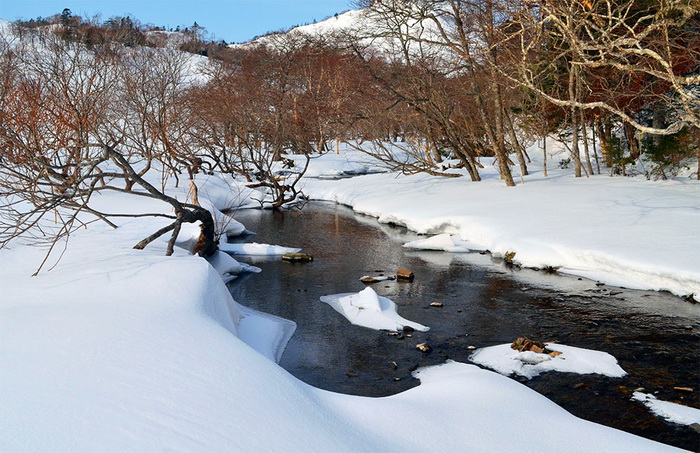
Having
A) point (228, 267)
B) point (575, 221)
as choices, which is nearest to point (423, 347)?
point (228, 267)

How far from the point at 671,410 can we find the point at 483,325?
268cm

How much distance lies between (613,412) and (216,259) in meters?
7.90

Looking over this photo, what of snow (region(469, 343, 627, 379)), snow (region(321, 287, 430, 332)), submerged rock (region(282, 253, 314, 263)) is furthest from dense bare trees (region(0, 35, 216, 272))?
snow (region(469, 343, 627, 379))

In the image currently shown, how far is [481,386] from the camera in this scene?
4.93 m

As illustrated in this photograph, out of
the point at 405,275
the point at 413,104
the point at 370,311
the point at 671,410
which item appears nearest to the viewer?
the point at 671,410

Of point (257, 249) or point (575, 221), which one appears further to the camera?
point (257, 249)

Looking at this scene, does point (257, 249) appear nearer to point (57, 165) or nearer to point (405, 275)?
point (405, 275)

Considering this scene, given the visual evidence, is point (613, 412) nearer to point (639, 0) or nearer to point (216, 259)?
point (216, 259)

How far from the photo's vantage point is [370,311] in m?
7.87

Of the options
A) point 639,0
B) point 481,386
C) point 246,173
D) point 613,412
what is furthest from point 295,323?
point 246,173

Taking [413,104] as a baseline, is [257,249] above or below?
below

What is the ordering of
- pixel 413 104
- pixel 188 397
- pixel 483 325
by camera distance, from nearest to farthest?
pixel 188 397, pixel 483 325, pixel 413 104

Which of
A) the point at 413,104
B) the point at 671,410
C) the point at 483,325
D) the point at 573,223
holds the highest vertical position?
the point at 413,104

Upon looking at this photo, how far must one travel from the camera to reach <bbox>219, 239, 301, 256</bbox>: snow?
12172 millimetres
